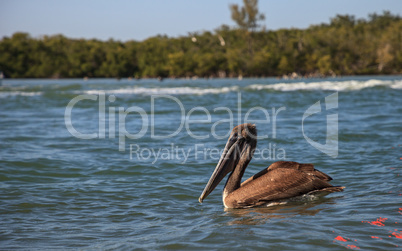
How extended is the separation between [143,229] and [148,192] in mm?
1564

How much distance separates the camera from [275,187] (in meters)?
5.37

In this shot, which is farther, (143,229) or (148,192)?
(148,192)

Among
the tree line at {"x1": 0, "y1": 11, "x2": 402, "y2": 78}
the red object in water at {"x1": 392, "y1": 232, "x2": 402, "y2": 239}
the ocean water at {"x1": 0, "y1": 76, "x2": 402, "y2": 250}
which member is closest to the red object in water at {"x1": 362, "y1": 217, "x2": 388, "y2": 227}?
the ocean water at {"x1": 0, "y1": 76, "x2": 402, "y2": 250}

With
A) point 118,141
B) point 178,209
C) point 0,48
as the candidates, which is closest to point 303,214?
point 178,209

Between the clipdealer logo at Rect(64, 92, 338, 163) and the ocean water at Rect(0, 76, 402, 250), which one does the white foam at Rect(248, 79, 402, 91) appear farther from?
the ocean water at Rect(0, 76, 402, 250)

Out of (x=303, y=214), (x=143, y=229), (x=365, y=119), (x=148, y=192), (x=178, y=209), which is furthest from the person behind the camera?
(x=365, y=119)

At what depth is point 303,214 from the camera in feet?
16.4

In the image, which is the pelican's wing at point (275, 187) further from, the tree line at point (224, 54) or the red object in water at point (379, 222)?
the tree line at point (224, 54)

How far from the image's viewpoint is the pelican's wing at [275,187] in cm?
536

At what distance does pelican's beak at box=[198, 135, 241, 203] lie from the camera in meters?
5.47

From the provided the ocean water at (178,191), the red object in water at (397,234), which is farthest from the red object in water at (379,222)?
the red object in water at (397,234)

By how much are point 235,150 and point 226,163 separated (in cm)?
25

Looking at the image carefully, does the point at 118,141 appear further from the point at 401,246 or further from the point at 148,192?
the point at 401,246

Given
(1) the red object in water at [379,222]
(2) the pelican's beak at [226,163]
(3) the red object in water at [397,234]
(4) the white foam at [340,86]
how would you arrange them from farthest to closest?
1. (4) the white foam at [340,86]
2. (2) the pelican's beak at [226,163]
3. (1) the red object in water at [379,222]
4. (3) the red object in water at [397,234]
